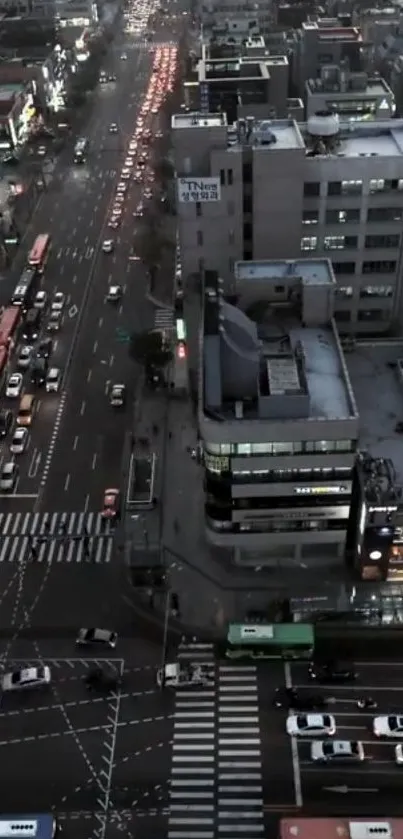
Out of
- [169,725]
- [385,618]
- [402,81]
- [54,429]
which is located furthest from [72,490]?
[402,81]

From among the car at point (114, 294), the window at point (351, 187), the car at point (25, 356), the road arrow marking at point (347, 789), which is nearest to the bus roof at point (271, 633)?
the road arrow marking at point (347, 789)

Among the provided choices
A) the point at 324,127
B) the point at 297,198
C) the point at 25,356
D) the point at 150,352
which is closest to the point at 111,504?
the point at 150,352

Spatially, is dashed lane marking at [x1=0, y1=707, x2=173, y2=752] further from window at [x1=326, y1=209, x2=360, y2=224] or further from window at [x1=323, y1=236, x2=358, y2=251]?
window at [x1=326, y1=209, x2=360, y2=224]

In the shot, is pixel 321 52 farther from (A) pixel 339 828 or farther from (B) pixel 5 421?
(A) pixel 339 828

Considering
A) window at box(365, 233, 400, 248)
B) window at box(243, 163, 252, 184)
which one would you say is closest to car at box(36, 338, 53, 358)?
window at box(243, 163, 252, 184)

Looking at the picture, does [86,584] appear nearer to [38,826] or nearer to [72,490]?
[72,490]

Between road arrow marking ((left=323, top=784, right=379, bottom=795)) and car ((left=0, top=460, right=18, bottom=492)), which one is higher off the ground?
car ((left=0, top=460, right=18, bottom=492))
